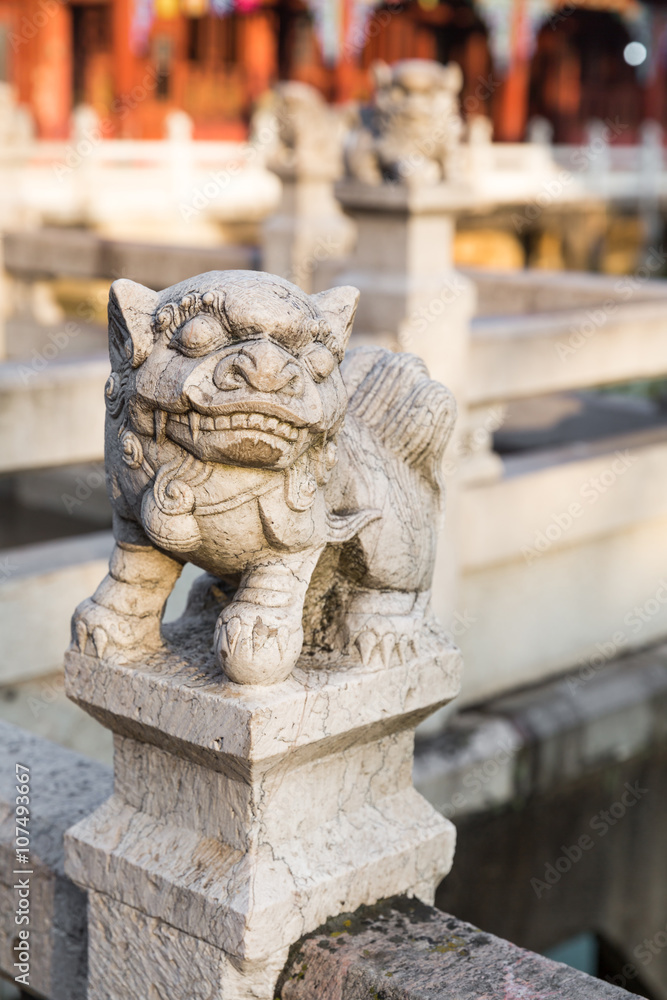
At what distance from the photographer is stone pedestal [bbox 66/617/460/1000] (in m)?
1.74

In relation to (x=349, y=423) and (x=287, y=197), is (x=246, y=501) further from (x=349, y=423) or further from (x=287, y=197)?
(x=287, y=197)

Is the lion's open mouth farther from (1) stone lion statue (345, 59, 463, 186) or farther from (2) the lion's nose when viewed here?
(1) stone lion statue (345, 59, 463, 186)

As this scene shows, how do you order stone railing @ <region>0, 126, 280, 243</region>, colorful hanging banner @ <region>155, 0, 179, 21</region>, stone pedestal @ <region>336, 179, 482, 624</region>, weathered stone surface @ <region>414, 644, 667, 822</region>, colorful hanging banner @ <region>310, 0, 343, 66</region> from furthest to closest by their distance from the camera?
colorful hanging banner @ <region>155, 0, 179, 21</region>
colorful hanging banner @ <region>310, 0, 343, 66</region>
stone railing @ <region>0, 126, 280, 243</region>
weathered stone surface @ <region>414, 644, 667, 822</region>
stone pedestal @ <region>336, 179, 482, 624</region>

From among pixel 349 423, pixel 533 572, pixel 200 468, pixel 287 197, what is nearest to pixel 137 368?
pixel 200 468

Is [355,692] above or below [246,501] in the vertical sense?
below

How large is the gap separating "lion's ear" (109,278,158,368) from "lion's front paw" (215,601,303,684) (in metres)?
0.37

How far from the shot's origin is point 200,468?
1673 millimetres

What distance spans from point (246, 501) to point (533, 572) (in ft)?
9.81

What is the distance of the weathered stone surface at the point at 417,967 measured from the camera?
172cm

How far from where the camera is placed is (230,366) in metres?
1.62

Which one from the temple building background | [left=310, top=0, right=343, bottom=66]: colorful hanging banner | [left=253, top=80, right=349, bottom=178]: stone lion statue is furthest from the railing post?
the temple building background

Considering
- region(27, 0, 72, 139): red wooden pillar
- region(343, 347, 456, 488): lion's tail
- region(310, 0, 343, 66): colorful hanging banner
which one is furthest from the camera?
region(27, 0, 72, 139): red wooden pillar

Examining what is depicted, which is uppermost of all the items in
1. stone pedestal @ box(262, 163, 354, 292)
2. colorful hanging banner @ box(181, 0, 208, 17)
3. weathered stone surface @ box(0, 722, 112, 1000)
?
colorful hanging banner @ box(181, 0, 208, 17)

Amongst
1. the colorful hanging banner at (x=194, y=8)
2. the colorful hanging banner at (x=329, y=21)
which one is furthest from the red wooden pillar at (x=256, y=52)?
the colorful hanging banner at (x=329, y=21)
